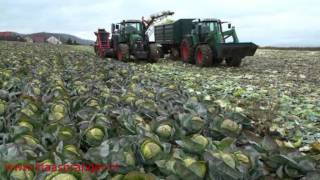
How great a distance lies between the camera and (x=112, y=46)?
23.5 metres

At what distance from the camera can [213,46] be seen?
60.6 ft

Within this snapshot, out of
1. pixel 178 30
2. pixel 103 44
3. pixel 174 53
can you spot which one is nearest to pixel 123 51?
pixel 103 44

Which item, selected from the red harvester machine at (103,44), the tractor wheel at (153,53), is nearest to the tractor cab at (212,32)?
the tractor wheel at (153,53)

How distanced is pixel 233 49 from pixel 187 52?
363cm

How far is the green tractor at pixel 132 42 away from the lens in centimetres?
2086

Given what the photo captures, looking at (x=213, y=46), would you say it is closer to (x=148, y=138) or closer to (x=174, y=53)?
(x=174, y=53)

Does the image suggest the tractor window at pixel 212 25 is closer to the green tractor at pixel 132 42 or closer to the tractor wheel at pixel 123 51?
the green tractor at pixel 132 42

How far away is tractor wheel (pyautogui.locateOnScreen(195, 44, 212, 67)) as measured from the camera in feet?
59.2

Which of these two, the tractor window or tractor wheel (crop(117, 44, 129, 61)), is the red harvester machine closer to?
tractor wheel (crop(117, 44, 129, 61))

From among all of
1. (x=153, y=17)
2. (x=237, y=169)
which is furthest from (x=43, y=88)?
(x=153, y=17)

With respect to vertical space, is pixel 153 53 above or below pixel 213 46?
below

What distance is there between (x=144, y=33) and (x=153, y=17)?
1060cm

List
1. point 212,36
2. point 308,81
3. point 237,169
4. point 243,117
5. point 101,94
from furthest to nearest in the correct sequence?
1. point 212,36
2. point 308,81
3. point 101,94
4. point 243,117
5. point 237,169

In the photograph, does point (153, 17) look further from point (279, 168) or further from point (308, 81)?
point (279, 168)
